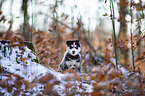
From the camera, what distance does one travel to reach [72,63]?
Answer: 20.5 ft

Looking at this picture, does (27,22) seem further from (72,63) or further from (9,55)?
(9,55)

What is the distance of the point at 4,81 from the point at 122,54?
1204 cm

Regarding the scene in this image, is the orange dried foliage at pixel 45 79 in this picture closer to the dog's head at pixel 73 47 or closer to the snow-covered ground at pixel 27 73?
the snow-covered ground at pixel 27 73

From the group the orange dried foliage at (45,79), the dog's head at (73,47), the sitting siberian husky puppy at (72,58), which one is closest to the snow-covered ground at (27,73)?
the orange dried foliage at (45,79)

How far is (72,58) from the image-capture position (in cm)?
630

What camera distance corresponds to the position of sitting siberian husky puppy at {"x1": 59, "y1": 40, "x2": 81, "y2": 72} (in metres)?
6.26

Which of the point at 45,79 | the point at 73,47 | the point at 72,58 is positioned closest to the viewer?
the point at 45,79

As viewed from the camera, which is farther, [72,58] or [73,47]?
[73,47]

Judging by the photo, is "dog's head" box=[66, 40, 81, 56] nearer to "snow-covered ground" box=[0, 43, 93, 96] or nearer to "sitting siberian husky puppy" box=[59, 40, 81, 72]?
"sitting siberian husky puppy" box=[59, 40, 81, 72]

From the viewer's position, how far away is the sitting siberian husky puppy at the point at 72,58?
20.5ft

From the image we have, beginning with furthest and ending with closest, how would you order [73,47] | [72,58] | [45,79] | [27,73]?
[73,47], [72,58], [27,73], [45,79]

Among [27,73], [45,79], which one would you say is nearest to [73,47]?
[27,73]

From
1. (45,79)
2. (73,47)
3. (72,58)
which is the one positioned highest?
(73,47)

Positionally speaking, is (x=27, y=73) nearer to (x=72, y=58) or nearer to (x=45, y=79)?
(x=45, y=79)
